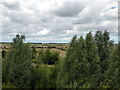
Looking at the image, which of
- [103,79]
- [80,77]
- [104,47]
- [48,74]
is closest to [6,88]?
[48,74]

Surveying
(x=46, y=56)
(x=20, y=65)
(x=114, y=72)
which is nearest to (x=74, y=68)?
(x=114, y=72)

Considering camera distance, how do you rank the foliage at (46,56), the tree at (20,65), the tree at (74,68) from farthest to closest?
1. the foliage at (46,56)
2. the tree at (20,65)
3. the tree at (74,68)

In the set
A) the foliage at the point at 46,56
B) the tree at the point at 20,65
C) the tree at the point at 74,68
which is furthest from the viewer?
the foliage at the point at 46,56

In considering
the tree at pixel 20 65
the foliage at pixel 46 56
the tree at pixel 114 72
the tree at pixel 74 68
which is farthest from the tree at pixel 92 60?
the foliage at pixel 46 56

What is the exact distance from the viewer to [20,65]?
5480mm

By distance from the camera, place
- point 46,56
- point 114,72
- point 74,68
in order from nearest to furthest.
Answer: point 74,68 → point 114,72 → point 46,56

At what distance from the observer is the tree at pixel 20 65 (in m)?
5.52

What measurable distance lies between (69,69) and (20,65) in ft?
5.06

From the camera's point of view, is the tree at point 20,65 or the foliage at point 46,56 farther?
the foliage at point 46,56

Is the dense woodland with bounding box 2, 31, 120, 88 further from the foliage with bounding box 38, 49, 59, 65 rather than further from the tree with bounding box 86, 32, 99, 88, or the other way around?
the foliage with bounding box 38, 49, 59, 65

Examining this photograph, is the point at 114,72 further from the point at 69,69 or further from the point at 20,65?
the point at 20,65

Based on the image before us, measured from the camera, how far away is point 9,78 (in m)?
5.61

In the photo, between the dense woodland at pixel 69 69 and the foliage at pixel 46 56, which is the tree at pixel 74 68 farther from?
the foliage at pixel 46 56

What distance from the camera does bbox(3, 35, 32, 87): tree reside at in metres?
5.52
